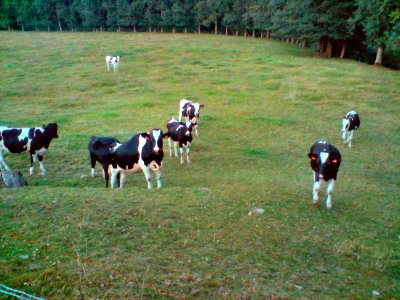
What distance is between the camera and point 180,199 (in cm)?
926

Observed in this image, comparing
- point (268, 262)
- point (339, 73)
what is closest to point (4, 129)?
point (268, 262)

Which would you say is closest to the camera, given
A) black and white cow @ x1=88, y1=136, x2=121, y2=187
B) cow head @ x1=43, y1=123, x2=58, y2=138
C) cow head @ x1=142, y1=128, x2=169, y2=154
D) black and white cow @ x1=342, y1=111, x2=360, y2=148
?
cow head @ x1=142, y1=128, x2=169, y2=154

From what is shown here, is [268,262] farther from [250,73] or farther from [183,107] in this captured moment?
[250,73]

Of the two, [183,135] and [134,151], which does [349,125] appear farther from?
[134,151]

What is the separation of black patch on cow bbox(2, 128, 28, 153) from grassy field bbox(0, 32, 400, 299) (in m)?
0.98

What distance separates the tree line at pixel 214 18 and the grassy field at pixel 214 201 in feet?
49.6

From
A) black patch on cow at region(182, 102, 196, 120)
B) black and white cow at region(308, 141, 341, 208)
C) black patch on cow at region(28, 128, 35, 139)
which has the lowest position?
black patch on cow at region(182, 102, 196, 120)

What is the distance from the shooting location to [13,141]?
1344cm

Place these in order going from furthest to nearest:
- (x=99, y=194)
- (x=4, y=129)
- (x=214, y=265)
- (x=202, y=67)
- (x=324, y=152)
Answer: (x=202, y=67), (x=4, y=129), (x=324, y=152), (x=99, y=194), (x=214, y=265)

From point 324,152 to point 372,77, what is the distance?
24496 mm

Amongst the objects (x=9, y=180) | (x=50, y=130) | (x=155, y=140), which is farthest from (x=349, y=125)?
(x=9, y=180)

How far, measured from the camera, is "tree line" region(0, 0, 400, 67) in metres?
41.9

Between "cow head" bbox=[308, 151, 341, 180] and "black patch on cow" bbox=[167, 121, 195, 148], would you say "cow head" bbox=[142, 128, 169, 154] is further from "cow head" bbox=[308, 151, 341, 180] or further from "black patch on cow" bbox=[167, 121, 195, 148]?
"cow head" bbox=[308, 151, 341, 180]

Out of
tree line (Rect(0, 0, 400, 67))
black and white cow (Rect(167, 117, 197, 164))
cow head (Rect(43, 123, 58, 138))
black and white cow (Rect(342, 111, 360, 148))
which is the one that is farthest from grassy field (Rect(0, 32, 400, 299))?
tree line (Rect(0, 0, 400, 67))
